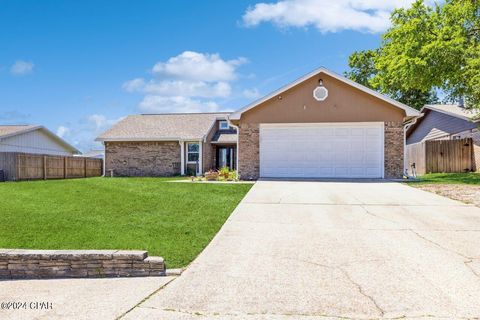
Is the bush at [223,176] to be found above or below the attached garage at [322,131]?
below

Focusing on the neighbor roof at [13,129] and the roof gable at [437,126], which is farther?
the neighbor roof at [13,129]

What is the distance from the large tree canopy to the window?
40.5 feet

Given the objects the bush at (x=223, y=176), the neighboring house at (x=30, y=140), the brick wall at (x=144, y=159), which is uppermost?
the neighboring house at (x=30, y=140)

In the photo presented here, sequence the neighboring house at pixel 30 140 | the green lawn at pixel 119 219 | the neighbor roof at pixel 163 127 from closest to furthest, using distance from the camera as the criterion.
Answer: the green lawn at pixel 119 219
the neighbor roof at pixel 163 127
the neighboring house at pixel 30 140

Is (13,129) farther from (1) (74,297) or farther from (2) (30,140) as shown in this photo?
(1) (74,297)

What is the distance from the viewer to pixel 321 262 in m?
5.36

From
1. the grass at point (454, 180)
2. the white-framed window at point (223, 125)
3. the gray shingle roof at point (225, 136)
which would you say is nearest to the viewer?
the grass at point (454, 180)

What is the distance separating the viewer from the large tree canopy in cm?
1730

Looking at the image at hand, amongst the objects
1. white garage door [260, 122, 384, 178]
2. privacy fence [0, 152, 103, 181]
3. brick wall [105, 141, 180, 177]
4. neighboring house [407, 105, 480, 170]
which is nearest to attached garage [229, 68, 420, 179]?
white garage door [260, 122, 384, 178]

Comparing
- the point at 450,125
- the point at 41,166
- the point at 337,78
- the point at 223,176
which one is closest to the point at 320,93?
the point at 337,78

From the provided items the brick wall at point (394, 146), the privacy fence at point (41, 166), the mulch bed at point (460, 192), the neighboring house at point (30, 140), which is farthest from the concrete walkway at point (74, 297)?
the neighboring house at point (30, 140)

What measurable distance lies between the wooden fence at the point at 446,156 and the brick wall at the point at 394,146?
5.20 metres

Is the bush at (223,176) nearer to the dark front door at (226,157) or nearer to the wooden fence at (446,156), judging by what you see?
the dark front door at (226,157)

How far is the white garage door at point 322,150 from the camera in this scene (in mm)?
16984
